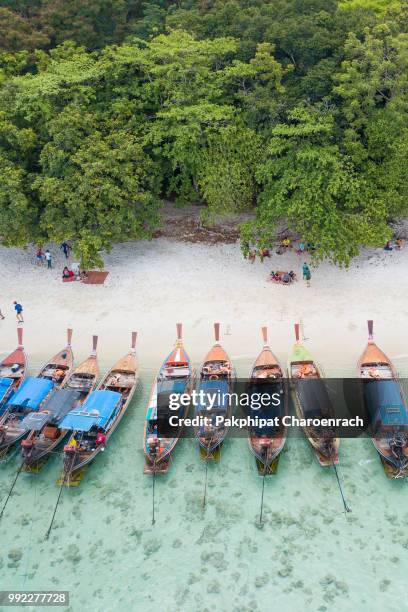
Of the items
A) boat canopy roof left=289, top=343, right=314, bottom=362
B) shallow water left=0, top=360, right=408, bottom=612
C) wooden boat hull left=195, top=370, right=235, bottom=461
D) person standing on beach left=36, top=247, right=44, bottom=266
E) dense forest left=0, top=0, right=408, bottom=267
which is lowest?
shallow water left=0, top=360, right=408, bottom=612

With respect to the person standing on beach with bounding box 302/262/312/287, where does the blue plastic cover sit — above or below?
below

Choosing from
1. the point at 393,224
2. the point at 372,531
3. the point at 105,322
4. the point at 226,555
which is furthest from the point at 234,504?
the point at 393,224

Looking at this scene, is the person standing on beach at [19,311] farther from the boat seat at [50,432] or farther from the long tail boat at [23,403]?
the boat seat at [50,432]

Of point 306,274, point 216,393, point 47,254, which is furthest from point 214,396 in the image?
point 47,254

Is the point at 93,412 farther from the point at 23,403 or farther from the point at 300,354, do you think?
the point at 300,354

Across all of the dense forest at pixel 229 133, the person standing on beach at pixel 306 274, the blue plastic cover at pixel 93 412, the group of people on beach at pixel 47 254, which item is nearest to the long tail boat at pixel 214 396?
the blue plastic cover at pixel 93 412

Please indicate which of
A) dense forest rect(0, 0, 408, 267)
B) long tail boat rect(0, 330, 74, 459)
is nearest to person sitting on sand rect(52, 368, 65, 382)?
long tail boat rect(0, 330, 74, 459)

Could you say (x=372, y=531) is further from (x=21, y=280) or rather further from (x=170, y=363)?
(x=21, y=280)

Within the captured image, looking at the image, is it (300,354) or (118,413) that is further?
(300,354)

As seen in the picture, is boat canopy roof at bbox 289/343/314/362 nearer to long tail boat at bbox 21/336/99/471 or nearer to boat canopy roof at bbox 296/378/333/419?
boat canopy roof at bbox 296/378/333/419
